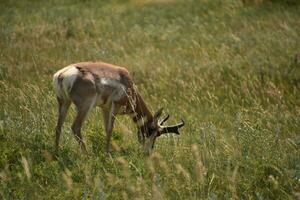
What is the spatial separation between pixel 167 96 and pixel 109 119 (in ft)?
11.4

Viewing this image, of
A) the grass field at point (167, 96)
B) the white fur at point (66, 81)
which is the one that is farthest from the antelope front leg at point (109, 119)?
the white fur at point (66, 81)

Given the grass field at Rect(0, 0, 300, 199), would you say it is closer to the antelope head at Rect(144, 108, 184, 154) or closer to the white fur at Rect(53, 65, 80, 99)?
the antelope head at Rect(144, 108, 184, 154)

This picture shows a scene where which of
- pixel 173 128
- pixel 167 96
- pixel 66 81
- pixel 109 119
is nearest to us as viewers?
pixel 66 81

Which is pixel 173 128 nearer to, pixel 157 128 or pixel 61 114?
pixel 157 128

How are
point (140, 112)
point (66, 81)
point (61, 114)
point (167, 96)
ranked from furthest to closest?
point (167, 96) < point (140, 112) < point (61, 114) < point (66, 81)

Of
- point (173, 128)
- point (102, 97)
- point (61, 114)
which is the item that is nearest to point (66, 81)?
point (61, 114)

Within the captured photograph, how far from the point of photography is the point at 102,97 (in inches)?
318

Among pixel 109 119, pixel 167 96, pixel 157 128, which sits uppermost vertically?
pixel 109 119

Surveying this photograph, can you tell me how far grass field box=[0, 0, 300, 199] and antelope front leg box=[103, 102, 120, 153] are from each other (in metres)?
0.15

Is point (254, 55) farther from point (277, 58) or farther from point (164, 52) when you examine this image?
point (164, 52)

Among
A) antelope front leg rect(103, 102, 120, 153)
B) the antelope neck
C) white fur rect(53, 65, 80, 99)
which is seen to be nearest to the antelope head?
the antelope neck

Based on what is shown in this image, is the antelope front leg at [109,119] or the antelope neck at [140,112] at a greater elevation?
the antelope front leg at [109,119]

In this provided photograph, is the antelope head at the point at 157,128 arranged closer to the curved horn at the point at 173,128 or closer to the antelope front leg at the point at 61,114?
the curved horn at the point at 173,128

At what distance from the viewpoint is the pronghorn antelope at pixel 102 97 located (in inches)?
303
